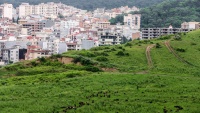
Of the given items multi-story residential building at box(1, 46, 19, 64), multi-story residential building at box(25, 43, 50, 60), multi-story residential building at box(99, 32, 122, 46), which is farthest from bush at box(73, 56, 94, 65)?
multi-story residential building at box(99, 32, 122, 46)

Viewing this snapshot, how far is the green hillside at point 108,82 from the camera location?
29.9 meters

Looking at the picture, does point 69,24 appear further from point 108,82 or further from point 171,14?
point 108,82

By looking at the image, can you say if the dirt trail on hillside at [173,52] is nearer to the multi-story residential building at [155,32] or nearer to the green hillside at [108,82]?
the green hillside at [108,82]

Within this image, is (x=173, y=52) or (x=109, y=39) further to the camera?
(x=109, y=39)

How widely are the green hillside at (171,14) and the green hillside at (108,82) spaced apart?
85452 millimetres

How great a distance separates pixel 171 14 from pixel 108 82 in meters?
115

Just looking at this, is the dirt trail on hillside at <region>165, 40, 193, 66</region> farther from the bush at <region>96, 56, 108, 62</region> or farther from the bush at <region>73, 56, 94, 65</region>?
the bush at <region>73, 56, 94, 65</region>

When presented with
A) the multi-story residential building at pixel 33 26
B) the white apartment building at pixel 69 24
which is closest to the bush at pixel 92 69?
the multi-story residential building at pixel 33 26

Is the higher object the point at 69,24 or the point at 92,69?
the point at 69,24

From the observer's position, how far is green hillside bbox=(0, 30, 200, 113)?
29859mm

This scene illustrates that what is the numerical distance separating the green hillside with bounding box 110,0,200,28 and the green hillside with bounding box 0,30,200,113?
8545 centimetres

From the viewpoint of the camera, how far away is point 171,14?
14862 centimetres

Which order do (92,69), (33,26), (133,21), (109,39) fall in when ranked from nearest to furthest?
1. (92,69)
2. (109,39)
3. (33,26)
4. (133,21)

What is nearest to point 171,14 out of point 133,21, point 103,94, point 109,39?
point 133,21
